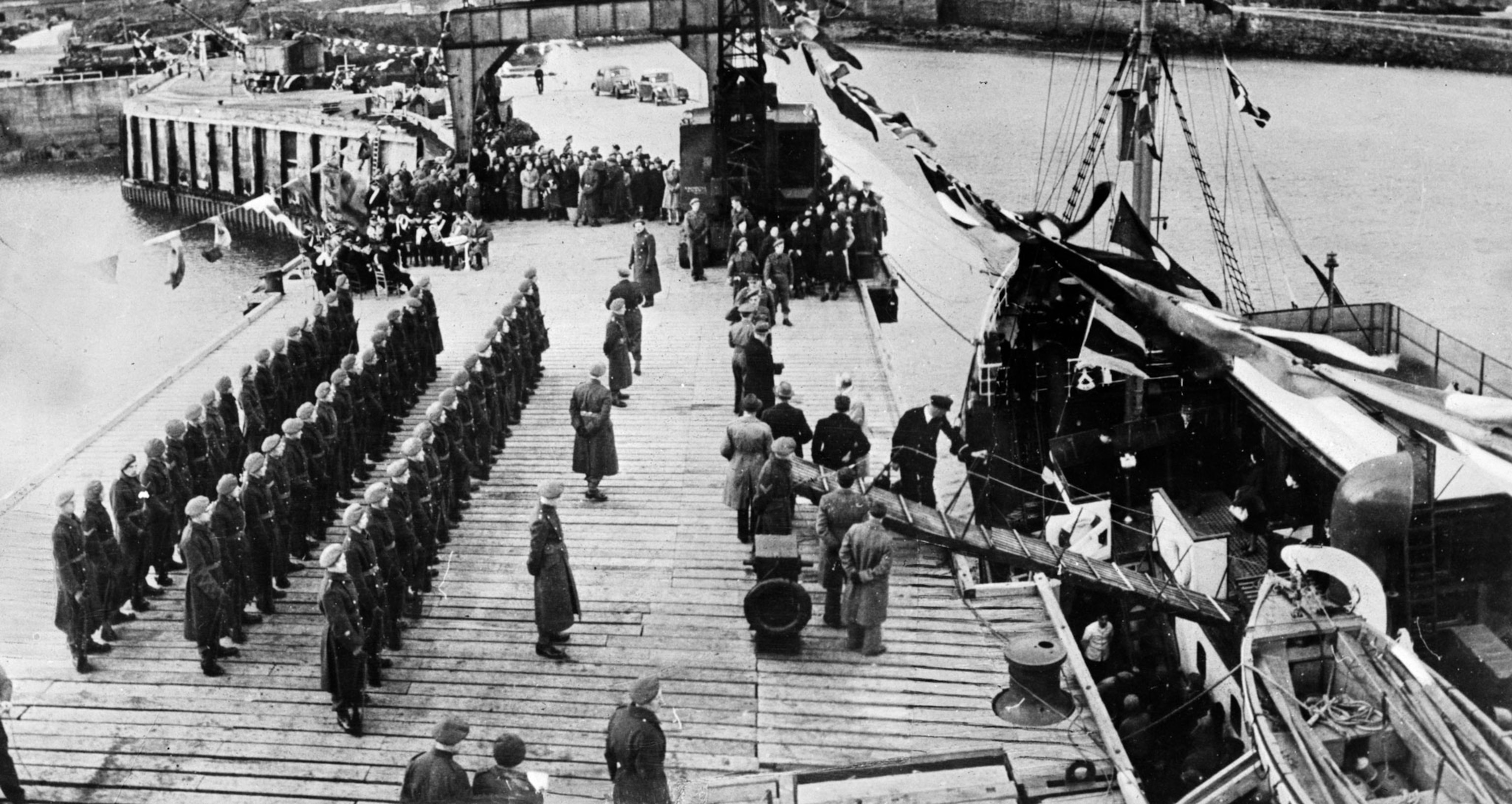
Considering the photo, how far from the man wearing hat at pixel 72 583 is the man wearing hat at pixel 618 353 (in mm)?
6422

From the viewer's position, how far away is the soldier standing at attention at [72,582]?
10430 mm

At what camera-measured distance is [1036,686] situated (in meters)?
10.0

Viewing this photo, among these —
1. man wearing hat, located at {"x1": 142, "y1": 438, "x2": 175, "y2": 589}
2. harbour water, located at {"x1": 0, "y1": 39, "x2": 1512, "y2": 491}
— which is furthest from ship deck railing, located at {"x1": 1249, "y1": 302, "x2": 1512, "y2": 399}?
man wearing hat, located at {"x1": 142, "y1": 438, "x2": 175, "y2": 589}

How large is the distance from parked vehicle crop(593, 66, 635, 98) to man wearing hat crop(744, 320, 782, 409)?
161 feet

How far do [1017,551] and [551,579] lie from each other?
4.54 metres

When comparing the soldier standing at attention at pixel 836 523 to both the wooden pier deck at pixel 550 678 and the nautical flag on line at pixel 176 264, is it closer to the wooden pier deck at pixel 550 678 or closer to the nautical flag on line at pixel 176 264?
the wooden pier deck at pixel 550 678

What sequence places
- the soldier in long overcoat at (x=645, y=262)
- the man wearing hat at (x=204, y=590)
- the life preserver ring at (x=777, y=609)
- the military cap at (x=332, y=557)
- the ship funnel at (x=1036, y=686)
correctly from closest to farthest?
the military cap at (x=332, y=557) < the ship funnel at (x=1036, y=686) < the man wearing hat at (x=204, y=590) < the life preserver ring at (x=777, y=609) < the soldier in long overcoat at (x=645, y=262)

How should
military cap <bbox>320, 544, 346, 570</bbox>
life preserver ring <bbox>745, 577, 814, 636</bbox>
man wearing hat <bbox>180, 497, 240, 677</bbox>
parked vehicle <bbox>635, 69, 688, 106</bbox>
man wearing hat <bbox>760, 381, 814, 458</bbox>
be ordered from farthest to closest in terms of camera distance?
parked vehicle <bbox>635, 69, 688, 106</bbox> < man wearing hat <bbox>760, 381, 814, 458</bbox> < life preserver ring <bbox>745, 577, 814, 636</bbox> < man wearing hat <bbox>180, 497, 240, 677</bbox> < military cap <bbox>320, 544, 346, 570</bbox>

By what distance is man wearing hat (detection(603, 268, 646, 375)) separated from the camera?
16.8 m

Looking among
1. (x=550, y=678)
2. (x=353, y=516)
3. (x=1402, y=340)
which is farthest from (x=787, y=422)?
(x=1402, y=340)

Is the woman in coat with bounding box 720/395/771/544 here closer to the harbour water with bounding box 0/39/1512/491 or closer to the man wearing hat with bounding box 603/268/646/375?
the man wearing hat with bounding box 603/268/646/375

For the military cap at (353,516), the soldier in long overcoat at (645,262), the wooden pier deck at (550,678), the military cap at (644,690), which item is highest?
the soldier in long overcoat at (645,262)

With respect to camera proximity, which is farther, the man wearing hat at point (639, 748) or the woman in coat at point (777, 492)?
the woman in coat at point (777, 492)

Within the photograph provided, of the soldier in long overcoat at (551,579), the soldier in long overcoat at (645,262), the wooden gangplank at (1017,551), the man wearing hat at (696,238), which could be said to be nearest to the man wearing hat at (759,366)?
the wooden gangplank at (1017,551)
